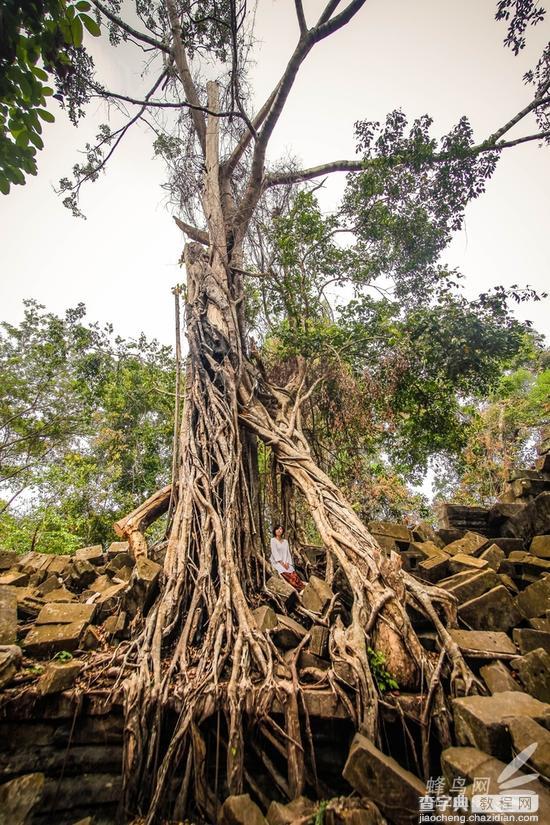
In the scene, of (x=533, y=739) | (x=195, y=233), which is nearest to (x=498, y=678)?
(x=533, y=739)

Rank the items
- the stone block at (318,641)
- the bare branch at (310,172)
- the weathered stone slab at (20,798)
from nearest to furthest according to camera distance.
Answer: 1. the weathered stone slab at (20,798)
2. the stone block at (318,641)
3. the bare branch at (310,172)

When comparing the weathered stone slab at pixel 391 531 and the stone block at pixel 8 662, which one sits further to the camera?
the weathered stone slab at pixel 391 531

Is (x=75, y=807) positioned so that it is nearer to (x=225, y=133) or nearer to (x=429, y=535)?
(x=429, y=535)

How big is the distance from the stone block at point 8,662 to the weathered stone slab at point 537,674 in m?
2.96

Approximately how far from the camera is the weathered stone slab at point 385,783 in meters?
1.50

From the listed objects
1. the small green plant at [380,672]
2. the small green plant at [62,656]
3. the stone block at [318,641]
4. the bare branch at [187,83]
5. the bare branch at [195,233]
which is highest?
the bare branch at [187,83]

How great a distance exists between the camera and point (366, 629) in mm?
2264

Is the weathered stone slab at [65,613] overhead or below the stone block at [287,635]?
overhead

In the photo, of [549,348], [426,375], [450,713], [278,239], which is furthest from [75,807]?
[549,348]

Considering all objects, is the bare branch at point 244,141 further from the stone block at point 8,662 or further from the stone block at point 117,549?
the stone block at point 8,662

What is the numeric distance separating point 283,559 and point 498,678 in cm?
239

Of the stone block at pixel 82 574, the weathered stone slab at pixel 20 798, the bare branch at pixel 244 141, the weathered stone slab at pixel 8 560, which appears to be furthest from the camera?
the bare branch at pixel 244 141

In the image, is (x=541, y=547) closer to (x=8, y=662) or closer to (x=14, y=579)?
(x=8, y=662)

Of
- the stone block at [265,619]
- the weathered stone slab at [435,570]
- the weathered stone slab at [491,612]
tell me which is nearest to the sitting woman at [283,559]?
the stone block at [265,619]
